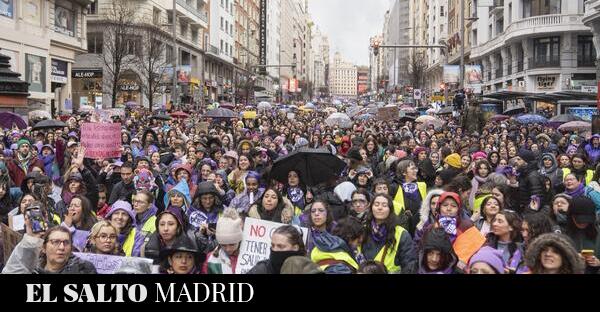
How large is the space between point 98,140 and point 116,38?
82.5ft

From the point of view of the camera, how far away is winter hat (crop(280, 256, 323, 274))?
4.11 m

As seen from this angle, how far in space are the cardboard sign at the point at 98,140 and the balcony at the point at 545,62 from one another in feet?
126

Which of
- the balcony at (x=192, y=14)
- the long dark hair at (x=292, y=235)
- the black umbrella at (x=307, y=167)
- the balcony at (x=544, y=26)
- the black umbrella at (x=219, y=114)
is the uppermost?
the balcony at (x=192, y=14)

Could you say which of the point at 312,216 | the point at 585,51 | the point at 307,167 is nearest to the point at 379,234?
the point at 312,216

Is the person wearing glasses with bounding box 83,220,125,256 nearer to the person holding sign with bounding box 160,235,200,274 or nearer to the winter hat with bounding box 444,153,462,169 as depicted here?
the person holding sign with bounding box 160,235,200,274

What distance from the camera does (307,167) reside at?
29.1 ft

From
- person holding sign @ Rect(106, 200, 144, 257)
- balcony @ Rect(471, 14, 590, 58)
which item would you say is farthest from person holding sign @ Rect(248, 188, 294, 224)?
balcony @ Rect(471, 14, 590, 58)

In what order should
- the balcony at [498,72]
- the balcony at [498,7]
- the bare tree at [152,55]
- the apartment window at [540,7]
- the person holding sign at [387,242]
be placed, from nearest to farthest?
the person holding sign at [387,242], the bare tree at [152,55], the apartment window at [540,7], the balcony at [498,7], the balcony at [498,72]

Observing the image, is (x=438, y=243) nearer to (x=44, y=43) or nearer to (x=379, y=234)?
(x=379, y=234)

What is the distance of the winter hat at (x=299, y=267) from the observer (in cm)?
411

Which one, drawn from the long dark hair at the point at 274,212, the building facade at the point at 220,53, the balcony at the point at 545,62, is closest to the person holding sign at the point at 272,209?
the long dark hair at the point at 274,212

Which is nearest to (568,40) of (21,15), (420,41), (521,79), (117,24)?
(521,79)

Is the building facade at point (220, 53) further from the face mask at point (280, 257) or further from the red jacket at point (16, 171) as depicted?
the face mask at point (280, 257)
